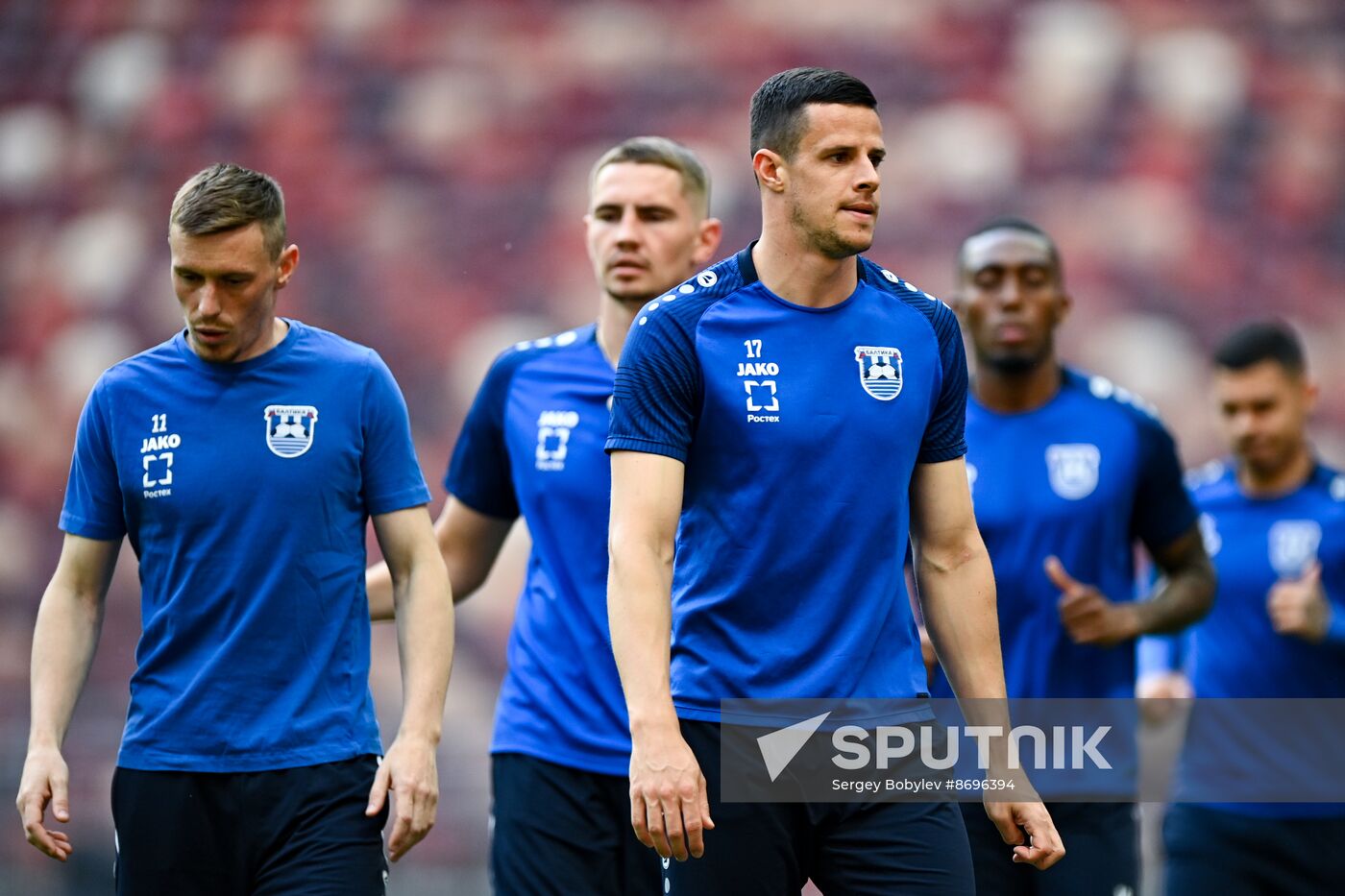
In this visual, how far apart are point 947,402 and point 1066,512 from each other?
1.74 m

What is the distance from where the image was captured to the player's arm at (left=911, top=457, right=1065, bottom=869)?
4.31 metres

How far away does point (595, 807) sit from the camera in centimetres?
520

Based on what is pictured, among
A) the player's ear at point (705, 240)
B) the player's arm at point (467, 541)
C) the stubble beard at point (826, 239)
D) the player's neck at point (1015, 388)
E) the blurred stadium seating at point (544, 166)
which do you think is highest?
the blurred stadium seating at point (544, 166)

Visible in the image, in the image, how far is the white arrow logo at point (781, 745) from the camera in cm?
407

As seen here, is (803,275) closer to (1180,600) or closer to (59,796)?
(59,796)

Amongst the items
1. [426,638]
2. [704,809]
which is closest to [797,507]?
[704,809]

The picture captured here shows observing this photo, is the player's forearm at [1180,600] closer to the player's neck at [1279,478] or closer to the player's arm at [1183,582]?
the player's arm at [1183,582]

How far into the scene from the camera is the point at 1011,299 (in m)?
6.19

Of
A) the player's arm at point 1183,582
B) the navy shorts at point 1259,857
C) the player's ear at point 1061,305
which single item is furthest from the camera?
the navy shorts at point 1259,857

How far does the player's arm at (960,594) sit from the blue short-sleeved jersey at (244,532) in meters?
1.26

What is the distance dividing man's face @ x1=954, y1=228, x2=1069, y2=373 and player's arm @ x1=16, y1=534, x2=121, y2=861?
9.63ft

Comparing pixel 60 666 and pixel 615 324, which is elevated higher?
pixel 615 324

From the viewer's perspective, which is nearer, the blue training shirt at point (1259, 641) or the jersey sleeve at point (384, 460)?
the jersey sleeve at point (384, 460)

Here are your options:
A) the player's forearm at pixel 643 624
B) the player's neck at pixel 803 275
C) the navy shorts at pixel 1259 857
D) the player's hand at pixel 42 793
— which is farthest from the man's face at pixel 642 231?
the navy shorts at pixel 1259 857
